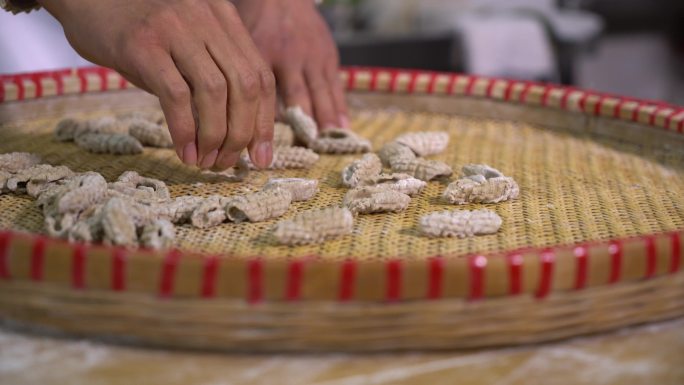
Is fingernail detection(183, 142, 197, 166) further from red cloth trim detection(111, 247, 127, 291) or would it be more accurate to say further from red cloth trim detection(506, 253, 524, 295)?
red cloth trim detection(506, 253, 524, 295)

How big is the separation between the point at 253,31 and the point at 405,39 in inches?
74.2

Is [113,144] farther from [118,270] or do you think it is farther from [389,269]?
[389,269]

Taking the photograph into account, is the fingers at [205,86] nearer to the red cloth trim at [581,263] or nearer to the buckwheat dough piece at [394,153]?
the buckwheat dough piece at [394,153]

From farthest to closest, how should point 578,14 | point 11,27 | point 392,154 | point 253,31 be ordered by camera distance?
point 578,14
point 11,27
point 253,31
point 392,154

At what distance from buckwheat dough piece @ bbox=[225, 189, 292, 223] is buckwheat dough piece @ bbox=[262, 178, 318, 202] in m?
0.05

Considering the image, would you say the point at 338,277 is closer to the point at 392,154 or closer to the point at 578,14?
the point at 392,154

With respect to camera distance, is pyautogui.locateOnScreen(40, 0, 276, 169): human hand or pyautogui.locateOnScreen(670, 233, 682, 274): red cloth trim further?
pyautogui.locateOnScreen(40, 0, 276, 169): human hand

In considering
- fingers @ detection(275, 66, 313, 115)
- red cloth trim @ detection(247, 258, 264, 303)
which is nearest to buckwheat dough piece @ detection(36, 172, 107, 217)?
red cloth trim @ detection(247, 258, 264, 303)

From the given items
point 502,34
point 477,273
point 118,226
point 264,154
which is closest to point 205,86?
point 264,154

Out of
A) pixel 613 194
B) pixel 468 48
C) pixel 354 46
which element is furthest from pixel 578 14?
pixel 613 194

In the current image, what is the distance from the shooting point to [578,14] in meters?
3.58

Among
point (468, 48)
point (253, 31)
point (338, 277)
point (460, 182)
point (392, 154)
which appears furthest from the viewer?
point (468, 48)

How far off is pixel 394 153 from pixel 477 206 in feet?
0.78

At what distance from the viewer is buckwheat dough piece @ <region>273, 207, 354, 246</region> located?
0.91 m
